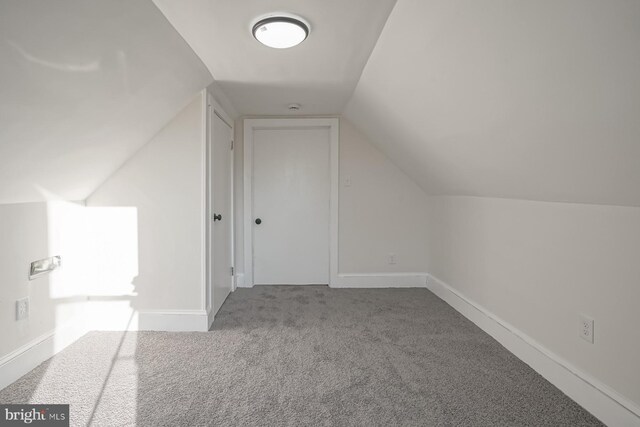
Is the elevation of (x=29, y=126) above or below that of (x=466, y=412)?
above

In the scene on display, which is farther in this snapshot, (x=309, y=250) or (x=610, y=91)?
(x=309, y=250)

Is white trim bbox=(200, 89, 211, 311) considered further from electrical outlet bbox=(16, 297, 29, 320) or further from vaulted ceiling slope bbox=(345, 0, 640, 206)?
vaulted ceiling slope bbox=(345, 0, 640, 206)

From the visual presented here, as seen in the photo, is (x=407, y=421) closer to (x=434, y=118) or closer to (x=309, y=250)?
(x=434, y=118)

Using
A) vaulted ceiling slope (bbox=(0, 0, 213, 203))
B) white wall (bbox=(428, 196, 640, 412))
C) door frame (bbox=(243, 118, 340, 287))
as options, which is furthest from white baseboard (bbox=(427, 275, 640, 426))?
vaulted ceiling slope (bbox=(0, 0, 213, 203))

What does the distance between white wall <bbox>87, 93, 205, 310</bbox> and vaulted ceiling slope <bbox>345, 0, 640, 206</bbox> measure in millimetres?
1543

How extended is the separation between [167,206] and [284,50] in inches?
59.8

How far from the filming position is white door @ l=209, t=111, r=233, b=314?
2713mm

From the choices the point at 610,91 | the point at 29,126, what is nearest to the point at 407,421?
the point at 610,91

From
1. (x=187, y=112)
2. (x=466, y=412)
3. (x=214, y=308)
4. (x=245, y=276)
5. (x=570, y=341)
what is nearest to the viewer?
(x=466, y=412)

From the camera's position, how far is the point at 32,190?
73.0 inches

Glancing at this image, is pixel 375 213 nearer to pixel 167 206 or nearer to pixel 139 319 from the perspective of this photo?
pixel 167 206

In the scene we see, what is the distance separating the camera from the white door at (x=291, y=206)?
3609 millimetres

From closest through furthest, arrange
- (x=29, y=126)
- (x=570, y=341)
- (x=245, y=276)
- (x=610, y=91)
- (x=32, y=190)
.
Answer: (x=610, y=91)
(x=29, y=126)
(x=570, y=341)
(x=32, y=190)
(x=245, y=276)

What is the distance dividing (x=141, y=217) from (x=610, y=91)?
114 inches
